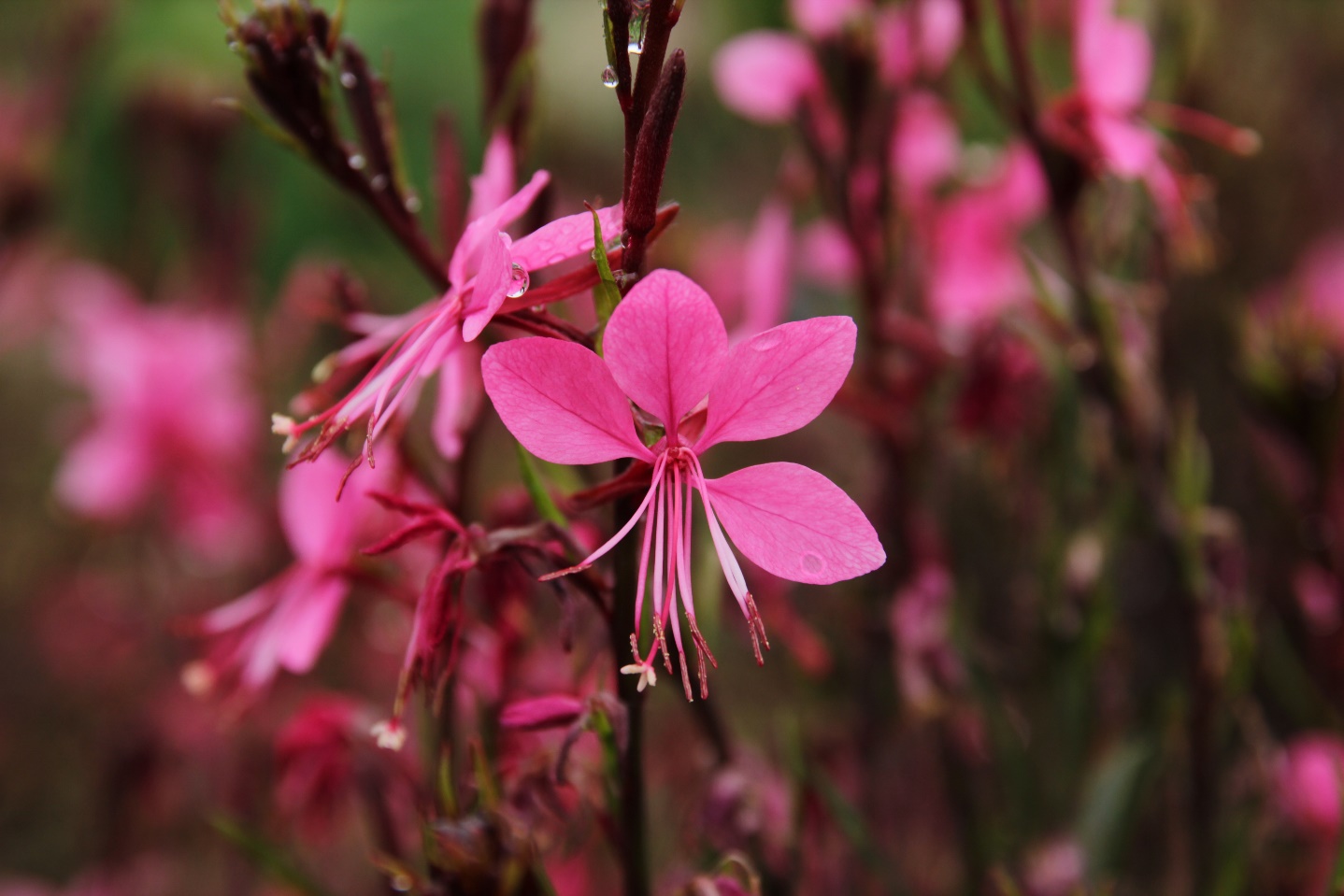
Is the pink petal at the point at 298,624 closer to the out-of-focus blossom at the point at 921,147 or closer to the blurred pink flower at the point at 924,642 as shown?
the blurred pink flower at the point at 924,642

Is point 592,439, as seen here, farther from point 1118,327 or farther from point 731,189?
point 731,189

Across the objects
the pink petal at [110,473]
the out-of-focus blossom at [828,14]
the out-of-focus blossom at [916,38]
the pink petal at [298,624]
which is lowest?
the pink petal at [110,473]

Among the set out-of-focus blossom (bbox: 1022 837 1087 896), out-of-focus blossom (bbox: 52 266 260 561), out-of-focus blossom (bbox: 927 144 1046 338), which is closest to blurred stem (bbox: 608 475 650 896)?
out-of-focus blossom (bbox: 1022 837 1087 896)

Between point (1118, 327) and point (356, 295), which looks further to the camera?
point (1118, 327)

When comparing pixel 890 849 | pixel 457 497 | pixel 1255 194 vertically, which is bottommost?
pixel 890 849

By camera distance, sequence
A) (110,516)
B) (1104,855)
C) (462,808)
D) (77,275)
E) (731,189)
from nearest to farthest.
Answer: (462,808) → (1104,855) → (110,516) → (77,275) → (731,189)

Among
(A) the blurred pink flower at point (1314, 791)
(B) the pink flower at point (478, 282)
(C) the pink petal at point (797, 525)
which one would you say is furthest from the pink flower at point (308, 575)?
(A) the blurred pink flower at point (1314, 791)

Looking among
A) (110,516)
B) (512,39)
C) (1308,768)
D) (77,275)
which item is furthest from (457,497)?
(77,275)
